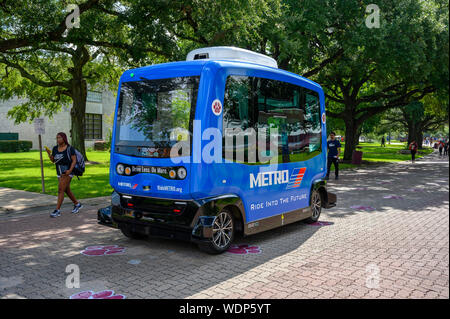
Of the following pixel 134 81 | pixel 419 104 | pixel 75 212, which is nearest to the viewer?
pixel 134 81

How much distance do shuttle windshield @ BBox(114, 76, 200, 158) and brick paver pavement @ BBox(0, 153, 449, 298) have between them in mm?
1664

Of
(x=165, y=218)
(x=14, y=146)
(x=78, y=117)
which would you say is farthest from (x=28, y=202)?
(x=14, y=146)

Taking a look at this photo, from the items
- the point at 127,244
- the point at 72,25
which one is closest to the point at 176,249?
the point at 127,244

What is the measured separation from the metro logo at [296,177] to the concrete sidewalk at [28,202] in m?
5.63

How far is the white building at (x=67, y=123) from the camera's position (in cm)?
4062

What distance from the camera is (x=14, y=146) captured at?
3738cm

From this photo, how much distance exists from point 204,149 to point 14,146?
3714 cm

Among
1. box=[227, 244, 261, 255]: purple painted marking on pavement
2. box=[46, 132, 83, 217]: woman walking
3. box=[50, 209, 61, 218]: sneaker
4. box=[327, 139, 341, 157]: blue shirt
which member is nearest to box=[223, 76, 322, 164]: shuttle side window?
box=[227, 244, 261, 255]: purple painted marking on pavement

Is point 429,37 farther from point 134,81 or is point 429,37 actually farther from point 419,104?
point 134,81

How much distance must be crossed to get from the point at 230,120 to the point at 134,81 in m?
1.79

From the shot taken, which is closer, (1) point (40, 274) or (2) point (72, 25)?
(1) point (40, 274)

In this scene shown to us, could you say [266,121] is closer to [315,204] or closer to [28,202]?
[315,204]

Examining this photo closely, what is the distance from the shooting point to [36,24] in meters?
12.1

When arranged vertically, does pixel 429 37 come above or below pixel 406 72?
above
